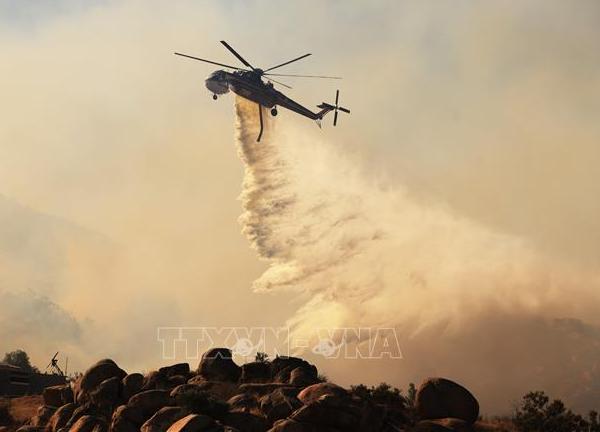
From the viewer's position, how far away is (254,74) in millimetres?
94250

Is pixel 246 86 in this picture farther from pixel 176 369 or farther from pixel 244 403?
pixel 244 403

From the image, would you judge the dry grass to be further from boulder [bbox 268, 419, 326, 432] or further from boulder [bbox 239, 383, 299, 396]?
boulder [bbox 268, 419, 326, 432]

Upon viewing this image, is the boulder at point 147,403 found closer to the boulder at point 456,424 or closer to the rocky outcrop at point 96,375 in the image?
the rocky outcrop at point 96,375

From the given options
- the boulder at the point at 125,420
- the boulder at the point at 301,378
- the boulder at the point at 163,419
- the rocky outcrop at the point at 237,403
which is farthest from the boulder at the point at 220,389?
the boulder at the point at 125,420

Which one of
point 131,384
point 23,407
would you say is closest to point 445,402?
point 131,384

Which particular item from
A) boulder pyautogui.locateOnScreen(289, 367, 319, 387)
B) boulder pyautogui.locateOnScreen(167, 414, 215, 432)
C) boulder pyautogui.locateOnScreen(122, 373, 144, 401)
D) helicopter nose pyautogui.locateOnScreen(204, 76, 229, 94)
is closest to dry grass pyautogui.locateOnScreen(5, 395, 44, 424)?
boulder pyautogui.locateOnScreen(122, 373, 144, 401)

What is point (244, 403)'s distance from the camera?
43219 mm

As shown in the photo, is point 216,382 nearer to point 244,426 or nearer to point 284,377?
point 284,377

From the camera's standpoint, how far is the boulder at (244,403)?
139 feet

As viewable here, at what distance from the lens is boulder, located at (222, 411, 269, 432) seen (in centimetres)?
3991

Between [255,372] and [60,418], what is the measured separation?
13694 millimetres

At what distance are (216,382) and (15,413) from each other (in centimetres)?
2346

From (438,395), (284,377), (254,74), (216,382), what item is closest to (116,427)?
(216,382)

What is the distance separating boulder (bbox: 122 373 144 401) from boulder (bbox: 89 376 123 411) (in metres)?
0.48
